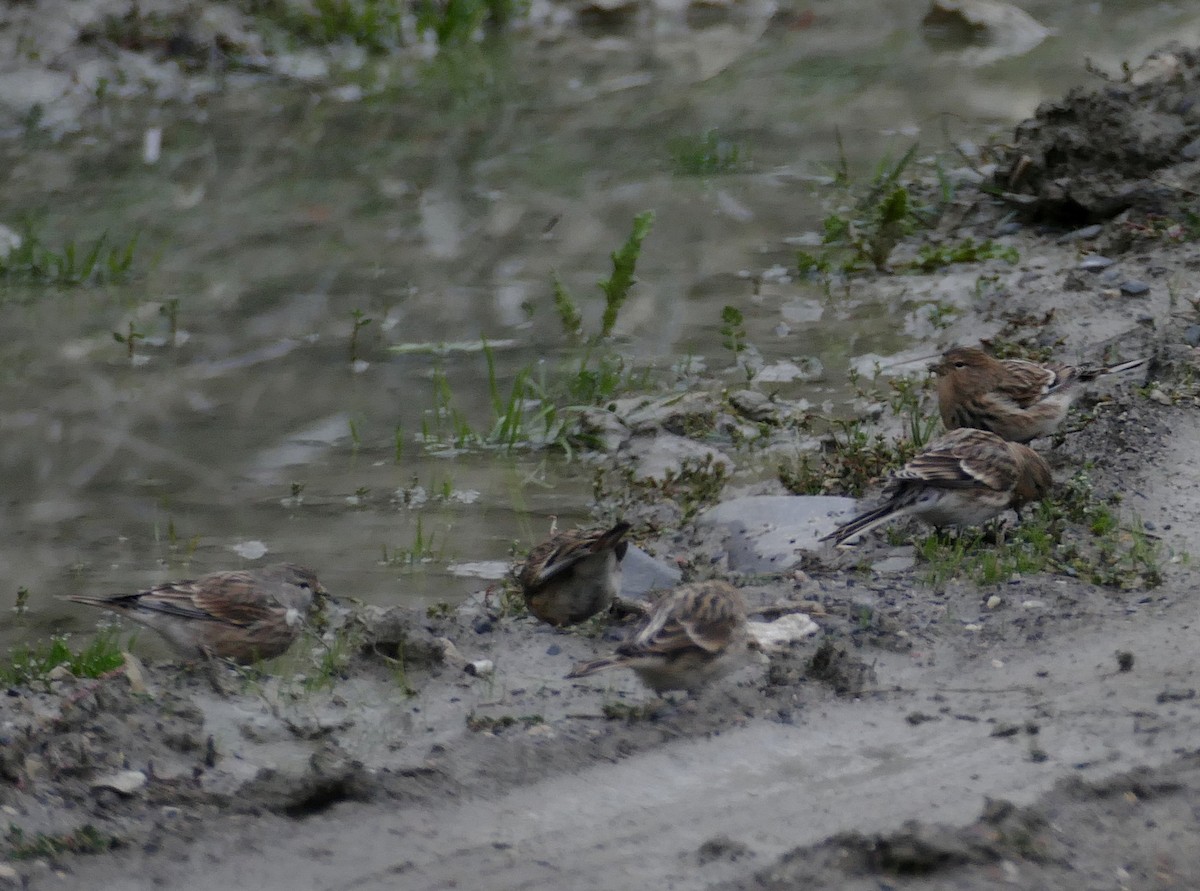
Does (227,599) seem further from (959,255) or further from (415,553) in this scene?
(959,255)

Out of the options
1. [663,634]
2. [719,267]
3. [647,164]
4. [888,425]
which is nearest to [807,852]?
[663,634]

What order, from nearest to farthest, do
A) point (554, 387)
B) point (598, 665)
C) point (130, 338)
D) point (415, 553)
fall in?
point (598, 665) < point (415, 553) < point (554, 387) < point (130, 338)

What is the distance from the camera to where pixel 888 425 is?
27.6 ft

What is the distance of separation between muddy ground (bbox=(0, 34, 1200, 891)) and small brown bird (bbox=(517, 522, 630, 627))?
0.13 metres

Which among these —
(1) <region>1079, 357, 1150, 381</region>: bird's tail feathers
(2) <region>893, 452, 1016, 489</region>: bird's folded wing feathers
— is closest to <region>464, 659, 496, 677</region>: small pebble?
(2) <region>893, 452, 1016, 489</region>: bird's folded wing feathers

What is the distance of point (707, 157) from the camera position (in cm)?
1300

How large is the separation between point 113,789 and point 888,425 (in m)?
4.75

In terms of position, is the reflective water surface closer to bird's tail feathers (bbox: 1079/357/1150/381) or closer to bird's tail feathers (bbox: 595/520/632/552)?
bird's tail feathers (bbox: 595/520/632/552)

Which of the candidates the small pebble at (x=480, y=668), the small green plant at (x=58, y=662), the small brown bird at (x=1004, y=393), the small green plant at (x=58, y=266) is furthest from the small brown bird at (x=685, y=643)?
the small green plant at (x=58, y=266)

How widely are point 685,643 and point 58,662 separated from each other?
8.27 feet

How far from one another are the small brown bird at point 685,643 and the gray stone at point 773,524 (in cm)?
130

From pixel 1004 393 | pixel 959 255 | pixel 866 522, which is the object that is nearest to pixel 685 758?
pixel 866 522

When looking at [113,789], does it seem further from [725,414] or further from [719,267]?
[719,267]

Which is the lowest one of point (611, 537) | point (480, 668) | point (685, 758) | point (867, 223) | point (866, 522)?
point (867, 223)
